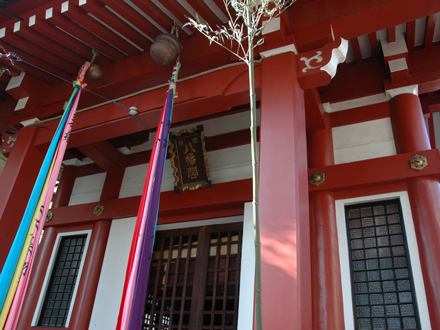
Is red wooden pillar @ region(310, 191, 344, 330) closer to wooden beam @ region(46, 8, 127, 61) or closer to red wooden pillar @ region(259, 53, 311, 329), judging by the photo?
red wooden pillar @ region(259, 53, 311, 329)

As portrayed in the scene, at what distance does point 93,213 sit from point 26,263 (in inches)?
85.3

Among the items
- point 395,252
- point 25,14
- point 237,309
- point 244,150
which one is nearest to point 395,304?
point 395,252

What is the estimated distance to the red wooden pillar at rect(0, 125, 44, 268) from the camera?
4332mm

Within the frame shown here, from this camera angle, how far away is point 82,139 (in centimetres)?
491

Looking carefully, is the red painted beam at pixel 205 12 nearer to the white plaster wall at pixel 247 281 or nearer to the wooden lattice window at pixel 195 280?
the white plaster wall at pixel 247 281

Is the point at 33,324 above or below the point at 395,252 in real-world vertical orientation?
A: below

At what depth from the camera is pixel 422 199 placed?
12.0 feet

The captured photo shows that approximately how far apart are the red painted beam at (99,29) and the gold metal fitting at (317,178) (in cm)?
250

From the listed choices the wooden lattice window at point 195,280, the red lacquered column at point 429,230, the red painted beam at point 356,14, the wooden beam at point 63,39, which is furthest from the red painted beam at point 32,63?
the red lacquered column at point 429,230

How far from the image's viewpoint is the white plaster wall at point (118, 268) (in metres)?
4.00

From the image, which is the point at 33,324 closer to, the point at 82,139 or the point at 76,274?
the point at 76,274

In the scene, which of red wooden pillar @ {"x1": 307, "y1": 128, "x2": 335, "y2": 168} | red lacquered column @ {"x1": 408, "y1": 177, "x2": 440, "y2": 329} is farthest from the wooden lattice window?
red lacquered column @ {"x1": 408, "y1": 177, "x2": 440, "y2": 329}

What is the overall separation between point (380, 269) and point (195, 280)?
2.04m

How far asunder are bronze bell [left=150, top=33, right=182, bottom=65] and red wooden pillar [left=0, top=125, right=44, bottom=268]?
7.08ft
